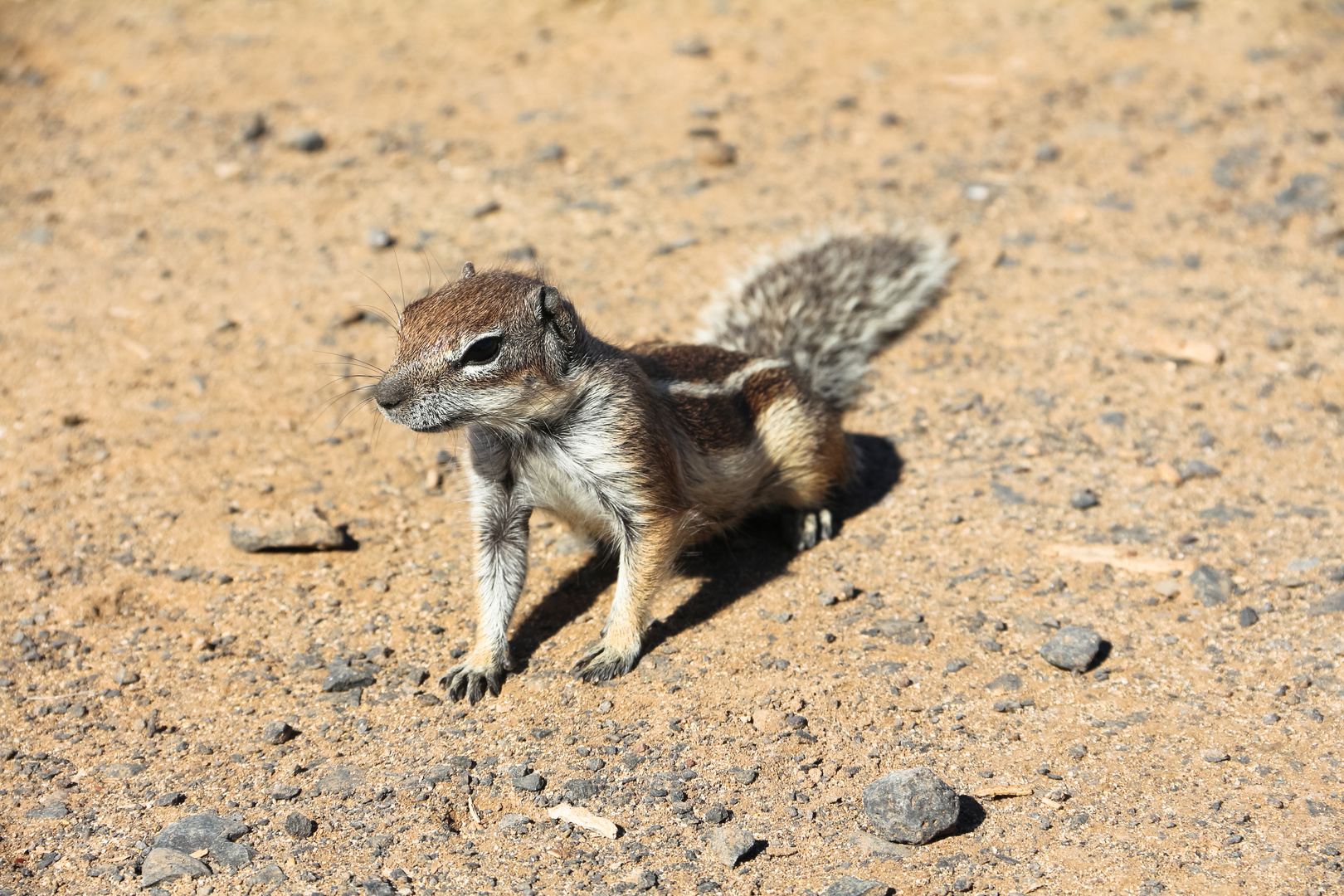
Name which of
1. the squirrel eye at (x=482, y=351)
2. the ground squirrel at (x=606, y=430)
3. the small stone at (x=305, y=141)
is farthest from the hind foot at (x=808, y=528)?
the small stone at (x=305, y=141)

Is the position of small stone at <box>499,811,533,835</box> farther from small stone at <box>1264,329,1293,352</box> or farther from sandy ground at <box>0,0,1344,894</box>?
small stone at <box>1264,329,1293,352</box>

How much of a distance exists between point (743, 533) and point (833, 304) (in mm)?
1442

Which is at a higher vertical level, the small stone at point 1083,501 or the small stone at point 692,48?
the small stone at point 692,48

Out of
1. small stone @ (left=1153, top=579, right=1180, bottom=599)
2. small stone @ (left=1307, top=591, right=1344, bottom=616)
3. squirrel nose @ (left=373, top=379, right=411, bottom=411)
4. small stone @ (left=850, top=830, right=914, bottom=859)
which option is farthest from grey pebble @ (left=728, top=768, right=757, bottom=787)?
small stone @ (left=1307, top=591, right=1344, bottom=616)

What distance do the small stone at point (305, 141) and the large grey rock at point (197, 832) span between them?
5.33 meters

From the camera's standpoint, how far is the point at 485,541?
14.6 ft

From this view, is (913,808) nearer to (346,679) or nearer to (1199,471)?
(346,679)

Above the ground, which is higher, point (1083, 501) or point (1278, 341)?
point (1278, 341)

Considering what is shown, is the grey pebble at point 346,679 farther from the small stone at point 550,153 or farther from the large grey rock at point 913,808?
the small stone at point 550,153

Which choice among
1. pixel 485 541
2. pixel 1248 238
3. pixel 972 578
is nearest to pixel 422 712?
pixel 485 541

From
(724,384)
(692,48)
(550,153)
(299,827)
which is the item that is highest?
(692,48)

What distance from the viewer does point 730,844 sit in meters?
3.42

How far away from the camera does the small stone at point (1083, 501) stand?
5.11 m

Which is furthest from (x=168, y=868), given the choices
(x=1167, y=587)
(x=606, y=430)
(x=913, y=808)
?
(x=1167, y=587)
